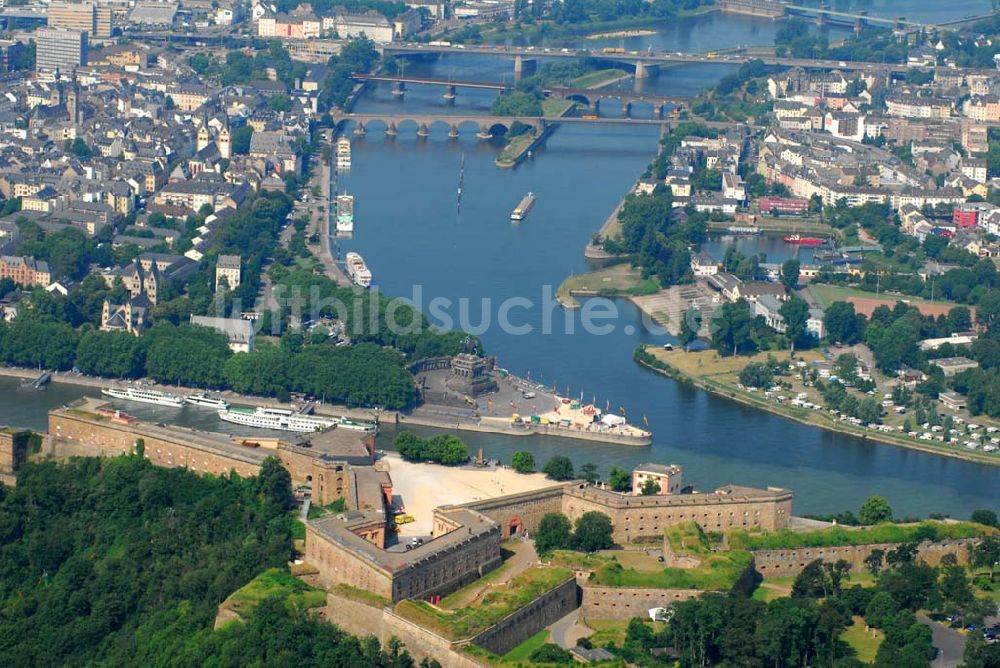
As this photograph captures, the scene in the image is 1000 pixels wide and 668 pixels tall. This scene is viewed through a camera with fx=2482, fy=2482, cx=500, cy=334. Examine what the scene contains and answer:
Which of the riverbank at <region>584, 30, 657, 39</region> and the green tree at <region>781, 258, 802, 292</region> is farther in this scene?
the riverbank at <region>584, 30, 657, 39</region>

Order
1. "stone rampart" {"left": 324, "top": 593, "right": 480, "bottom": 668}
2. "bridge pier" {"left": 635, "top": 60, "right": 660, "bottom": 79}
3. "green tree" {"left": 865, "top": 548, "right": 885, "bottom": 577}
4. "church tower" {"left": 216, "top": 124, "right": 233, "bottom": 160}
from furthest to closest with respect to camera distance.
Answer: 1. "bridge pier" {"left": 635, "top": 60, "right": 660, "bottom": 79}
2. "church tower" {"left": 216, "top": 124, "right": 233, "bottom": 160}
3. "green tree" {"left": 865, "top": 548, "right": 885, "bottom": 577}
4. "stone rampart" {"left": 324, "top": 593, "right": 480, "bottom": 668}

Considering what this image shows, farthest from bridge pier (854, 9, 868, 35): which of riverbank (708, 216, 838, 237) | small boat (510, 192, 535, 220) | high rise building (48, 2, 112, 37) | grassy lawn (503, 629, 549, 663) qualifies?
grassy lawn (503, 629, 549, 663)

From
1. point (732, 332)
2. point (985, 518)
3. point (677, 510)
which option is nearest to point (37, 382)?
point (732, 332)

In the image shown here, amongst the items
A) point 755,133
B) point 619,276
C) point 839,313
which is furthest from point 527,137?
point 839,313

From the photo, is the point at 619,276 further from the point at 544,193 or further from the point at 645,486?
the point at 645,486

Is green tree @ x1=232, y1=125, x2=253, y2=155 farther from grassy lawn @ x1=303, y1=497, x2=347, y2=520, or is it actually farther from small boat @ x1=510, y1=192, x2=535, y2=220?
grassy lawn @ x1=303, y1=497, x2=347, y2=520

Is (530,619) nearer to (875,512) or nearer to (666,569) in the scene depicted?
(666,569)

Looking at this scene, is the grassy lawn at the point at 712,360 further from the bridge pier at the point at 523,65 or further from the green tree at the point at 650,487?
the bridge pier at the point at 523,65
